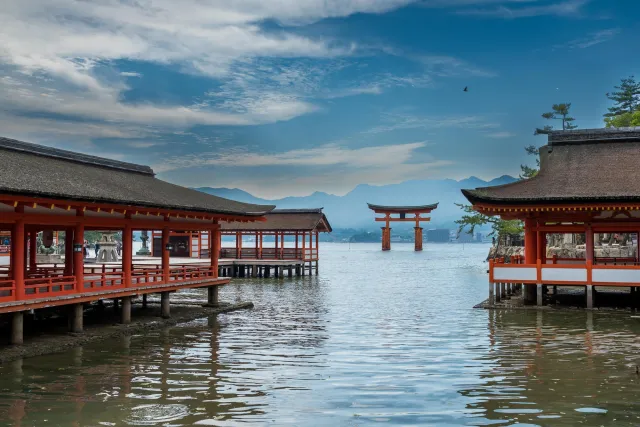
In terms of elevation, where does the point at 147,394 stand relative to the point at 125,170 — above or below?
below

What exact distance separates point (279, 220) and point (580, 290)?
2828 cm

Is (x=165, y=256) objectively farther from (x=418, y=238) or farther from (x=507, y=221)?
(x=418, y=238)

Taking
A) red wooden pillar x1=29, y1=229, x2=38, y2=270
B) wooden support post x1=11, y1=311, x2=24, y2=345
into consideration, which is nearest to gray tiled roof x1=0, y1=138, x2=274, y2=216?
wooden support post x1=11, y1=311, x2=24, y2=345

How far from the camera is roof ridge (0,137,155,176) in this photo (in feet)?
74.8

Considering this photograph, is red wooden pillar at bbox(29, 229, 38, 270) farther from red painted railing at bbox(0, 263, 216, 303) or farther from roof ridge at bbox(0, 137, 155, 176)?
roof ridge at bbox(0, 137, 155, 176)

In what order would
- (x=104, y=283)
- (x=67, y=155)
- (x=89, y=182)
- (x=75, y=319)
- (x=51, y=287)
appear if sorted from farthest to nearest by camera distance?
(x=67, y=155) → (x=104, y=283) → (x=89, y=182) → (x=75, y=319) → (x=51, y=287)

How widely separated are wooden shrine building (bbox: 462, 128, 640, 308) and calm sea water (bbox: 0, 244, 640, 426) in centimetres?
172

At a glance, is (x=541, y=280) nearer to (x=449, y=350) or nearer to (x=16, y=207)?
(x=449, y=350)

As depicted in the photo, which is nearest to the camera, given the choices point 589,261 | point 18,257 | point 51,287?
point 18,257

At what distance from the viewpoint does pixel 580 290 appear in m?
38.2

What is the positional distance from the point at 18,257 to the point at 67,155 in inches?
319

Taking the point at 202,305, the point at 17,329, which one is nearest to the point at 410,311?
the point at 202,305

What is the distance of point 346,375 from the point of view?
1630 centimetres

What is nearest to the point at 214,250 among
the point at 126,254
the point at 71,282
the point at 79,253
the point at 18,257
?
the point at 126,254
